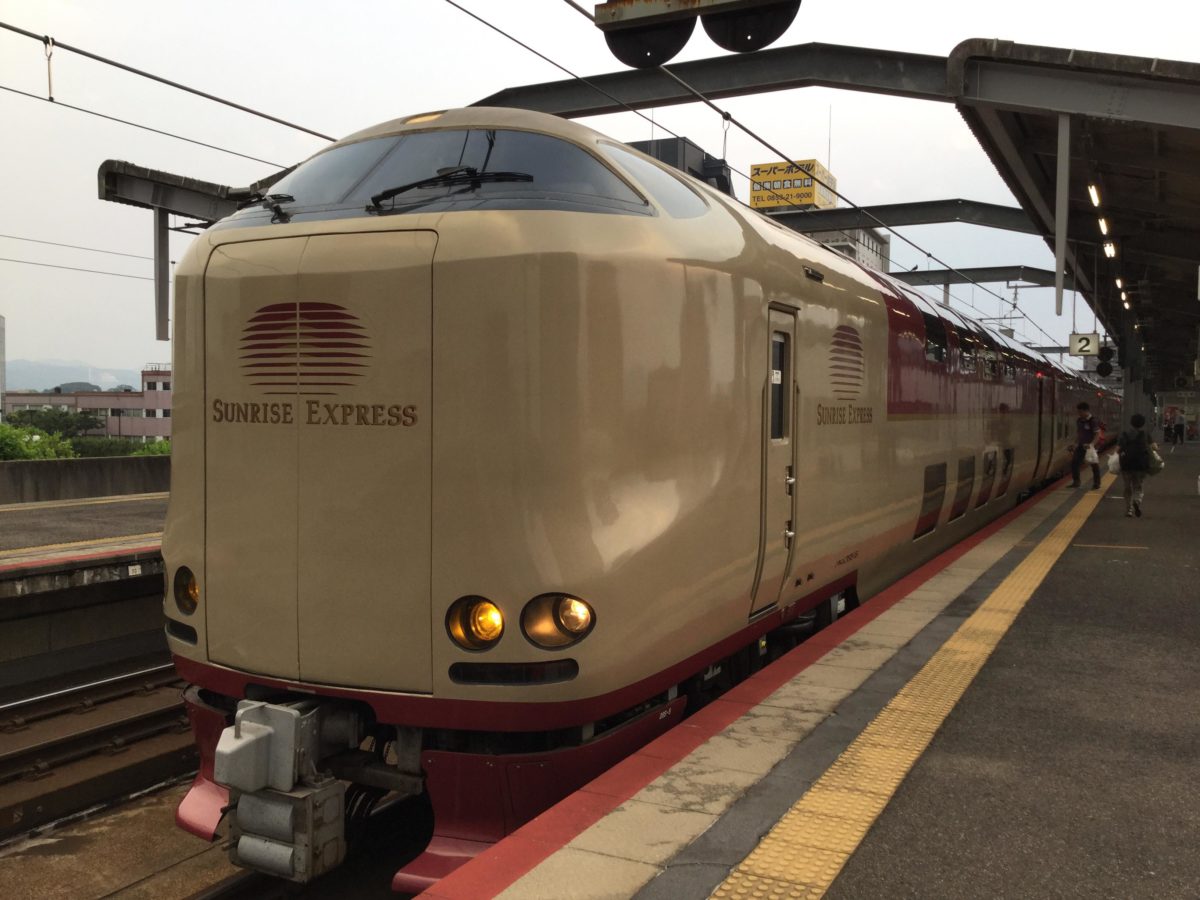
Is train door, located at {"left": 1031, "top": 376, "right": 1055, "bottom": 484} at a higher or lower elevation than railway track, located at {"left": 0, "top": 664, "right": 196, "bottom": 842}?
higher

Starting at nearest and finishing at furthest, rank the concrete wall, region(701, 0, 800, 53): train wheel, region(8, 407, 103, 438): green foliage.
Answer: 1. region(701, 0, 800, 53): train wheel
2. the concrete wall
3. region(8, 407, 103, 438): green foliage

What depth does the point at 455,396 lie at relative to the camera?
367 centimetres

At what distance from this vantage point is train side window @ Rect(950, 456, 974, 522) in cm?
994

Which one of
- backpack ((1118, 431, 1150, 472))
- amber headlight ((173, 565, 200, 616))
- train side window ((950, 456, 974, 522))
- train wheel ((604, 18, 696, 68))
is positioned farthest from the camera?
backpack ((1118, 431, 1150, 472))

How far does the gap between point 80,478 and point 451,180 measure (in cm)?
1406

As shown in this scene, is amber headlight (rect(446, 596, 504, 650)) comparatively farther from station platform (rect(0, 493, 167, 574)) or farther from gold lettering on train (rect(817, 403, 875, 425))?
station platform (rect(0, 493, 167, 574))

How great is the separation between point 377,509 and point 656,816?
1480 mm

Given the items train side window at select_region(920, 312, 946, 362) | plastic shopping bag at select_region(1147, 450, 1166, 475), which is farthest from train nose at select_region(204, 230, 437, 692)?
plastic shopping bag at select_region(1147, 450, 1166, 475)

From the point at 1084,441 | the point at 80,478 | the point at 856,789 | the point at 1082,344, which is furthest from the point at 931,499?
the point at 1082,344

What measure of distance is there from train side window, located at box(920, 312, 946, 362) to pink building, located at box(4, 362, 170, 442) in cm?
8471

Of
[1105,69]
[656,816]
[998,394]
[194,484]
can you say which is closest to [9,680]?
[194,484]

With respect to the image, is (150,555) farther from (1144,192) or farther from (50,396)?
(50,396)

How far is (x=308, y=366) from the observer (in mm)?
3854

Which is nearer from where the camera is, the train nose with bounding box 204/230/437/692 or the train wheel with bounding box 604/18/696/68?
the train nose with bounding box 204/230/437/692
